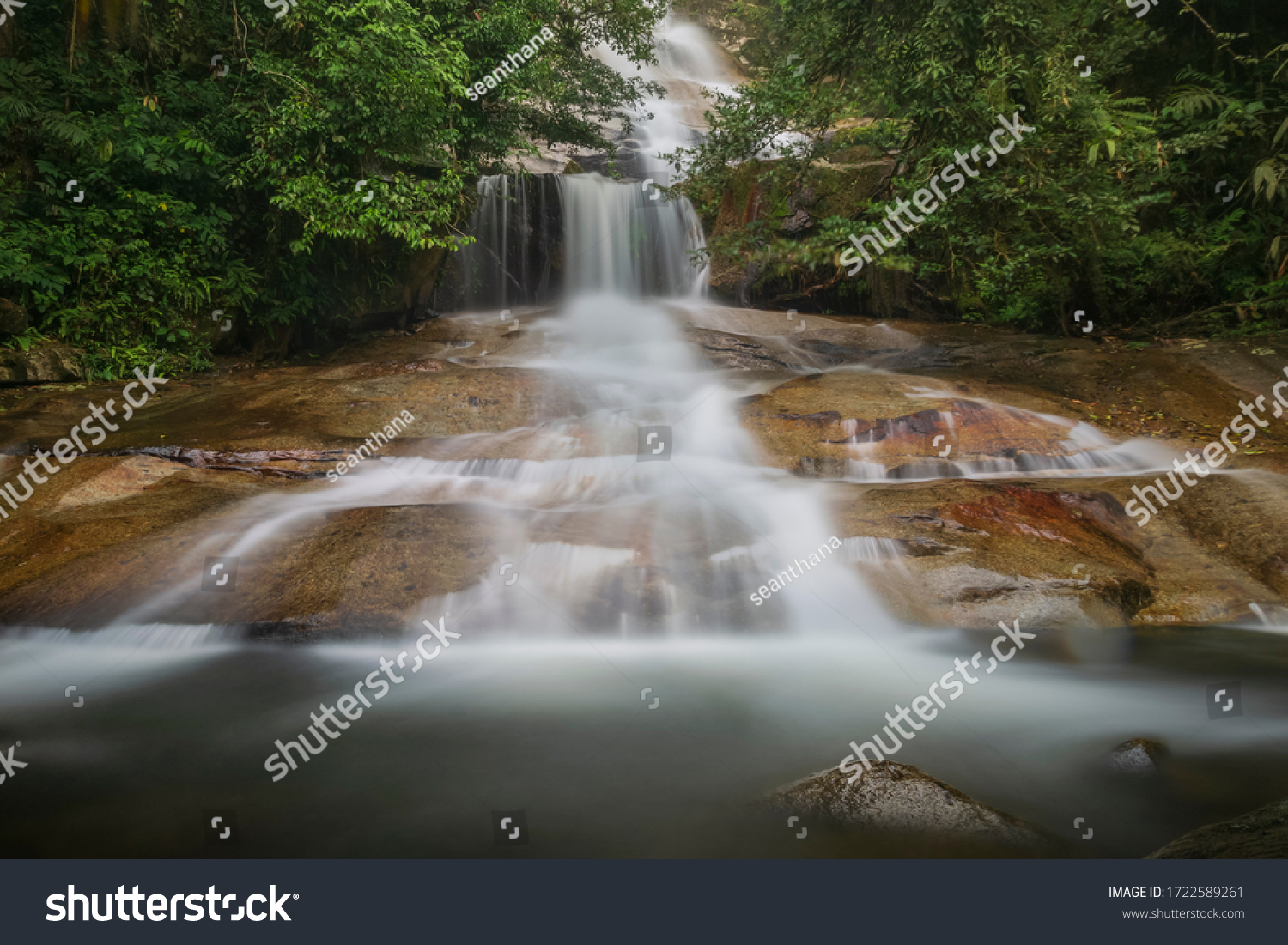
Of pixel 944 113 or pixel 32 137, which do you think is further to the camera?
pixel 32 137

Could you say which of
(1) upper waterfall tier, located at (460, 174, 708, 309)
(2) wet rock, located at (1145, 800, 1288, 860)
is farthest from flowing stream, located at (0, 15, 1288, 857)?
(1) upper waterfall tier, located at (460, 174, 708, 309)

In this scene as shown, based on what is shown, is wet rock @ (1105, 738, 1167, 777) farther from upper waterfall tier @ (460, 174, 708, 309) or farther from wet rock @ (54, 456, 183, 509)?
upper waterfall tier @ (460, 174, 708, 309)

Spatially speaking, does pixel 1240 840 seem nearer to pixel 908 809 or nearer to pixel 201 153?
pixel 908 809

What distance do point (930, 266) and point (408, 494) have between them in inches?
283

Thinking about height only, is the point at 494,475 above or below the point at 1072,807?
above

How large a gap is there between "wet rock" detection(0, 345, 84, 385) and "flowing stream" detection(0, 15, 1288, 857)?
Answer: 17.1 feet

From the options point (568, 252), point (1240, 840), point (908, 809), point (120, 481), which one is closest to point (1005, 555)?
point (908, 809)

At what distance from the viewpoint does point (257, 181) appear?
11344 millimetres

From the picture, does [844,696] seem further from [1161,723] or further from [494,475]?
[494,475]

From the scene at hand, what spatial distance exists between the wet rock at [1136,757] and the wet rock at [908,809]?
885 millimetres

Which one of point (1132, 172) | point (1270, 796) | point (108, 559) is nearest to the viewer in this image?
point (1270, 796)

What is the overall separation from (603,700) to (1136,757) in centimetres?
305

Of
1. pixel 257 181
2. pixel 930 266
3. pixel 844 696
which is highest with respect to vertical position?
pixel 257 181

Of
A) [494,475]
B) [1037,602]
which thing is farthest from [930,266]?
[494,475]
